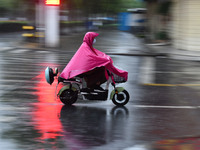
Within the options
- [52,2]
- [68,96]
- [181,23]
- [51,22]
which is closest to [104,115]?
[68,96]

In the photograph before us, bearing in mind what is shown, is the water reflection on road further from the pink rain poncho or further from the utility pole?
the utility pole

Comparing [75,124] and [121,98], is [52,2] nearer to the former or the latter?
[121,98]

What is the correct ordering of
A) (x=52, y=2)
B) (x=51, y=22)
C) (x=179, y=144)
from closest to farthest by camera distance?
(x=179, y=144) → (x=52, y=2) → (x=51, y=22)

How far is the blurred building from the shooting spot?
2319cm

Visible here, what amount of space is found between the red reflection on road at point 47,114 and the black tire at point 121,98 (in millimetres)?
1108

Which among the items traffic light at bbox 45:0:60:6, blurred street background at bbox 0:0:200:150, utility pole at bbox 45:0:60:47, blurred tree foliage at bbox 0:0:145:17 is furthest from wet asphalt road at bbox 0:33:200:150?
blurred tree foliage at bbox 0:0:145:17

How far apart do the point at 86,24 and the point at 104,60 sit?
155ft

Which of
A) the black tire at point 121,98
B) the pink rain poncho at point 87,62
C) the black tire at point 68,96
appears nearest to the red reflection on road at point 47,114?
the black tire at point 68,96

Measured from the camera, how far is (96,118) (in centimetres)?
664

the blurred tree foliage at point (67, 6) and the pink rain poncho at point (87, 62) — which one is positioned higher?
the blurred tree foliage at point (67, 6)

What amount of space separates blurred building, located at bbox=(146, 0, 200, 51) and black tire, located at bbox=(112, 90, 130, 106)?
16.5 meters

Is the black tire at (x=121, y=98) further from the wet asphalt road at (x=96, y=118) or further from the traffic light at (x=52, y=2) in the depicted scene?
the traffic light at (x=52, y=2)

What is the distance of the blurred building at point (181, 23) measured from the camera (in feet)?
76.1

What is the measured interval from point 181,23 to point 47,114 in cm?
1954
